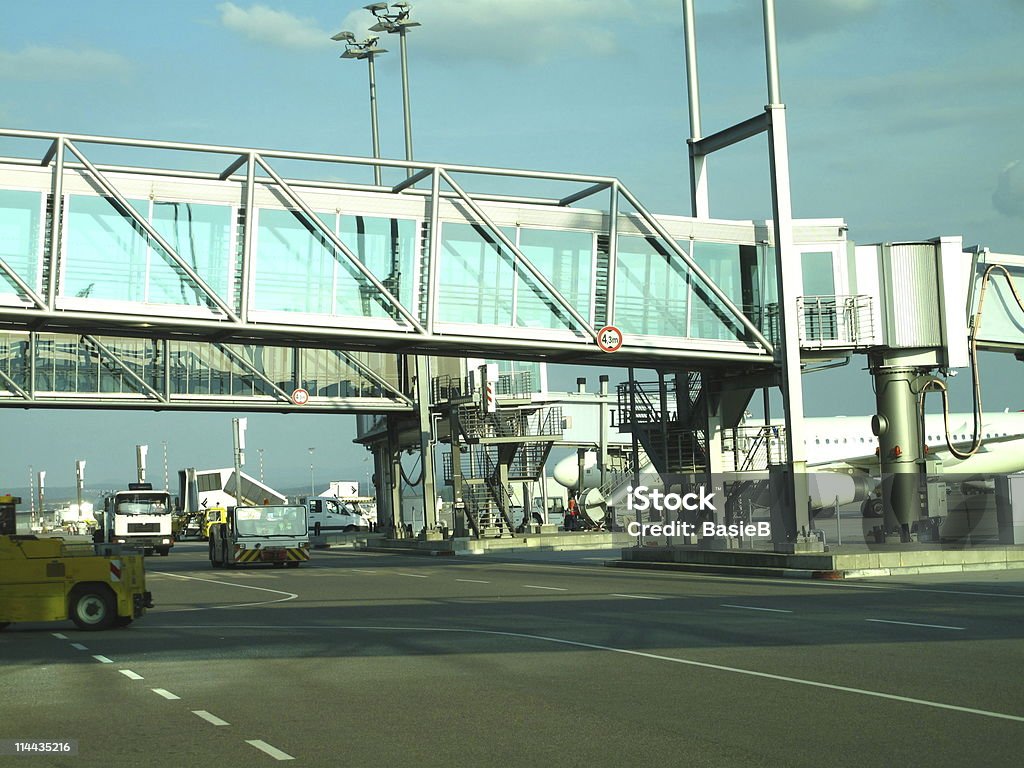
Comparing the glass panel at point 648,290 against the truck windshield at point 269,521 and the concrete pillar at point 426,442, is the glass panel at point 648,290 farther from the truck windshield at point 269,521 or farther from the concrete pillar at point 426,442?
the concrete pillar at point 426,442

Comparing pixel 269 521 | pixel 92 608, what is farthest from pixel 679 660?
pixel 269 521

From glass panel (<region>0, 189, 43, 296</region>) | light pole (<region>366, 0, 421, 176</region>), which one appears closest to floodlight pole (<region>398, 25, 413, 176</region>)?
light pole (<region>366, 0, 421, 176</region>)

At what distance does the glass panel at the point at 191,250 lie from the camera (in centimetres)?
2673

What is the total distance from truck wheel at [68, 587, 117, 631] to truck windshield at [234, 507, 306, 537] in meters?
23.2

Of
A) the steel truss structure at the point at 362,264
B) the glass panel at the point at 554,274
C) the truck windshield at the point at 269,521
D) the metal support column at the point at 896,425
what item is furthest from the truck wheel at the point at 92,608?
the truck windshield at the point at 269,521

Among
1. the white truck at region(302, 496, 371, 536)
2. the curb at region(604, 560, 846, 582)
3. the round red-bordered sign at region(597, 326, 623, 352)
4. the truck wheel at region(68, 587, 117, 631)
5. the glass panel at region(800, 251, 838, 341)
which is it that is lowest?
the curb at region(604, 560, 846, 582)

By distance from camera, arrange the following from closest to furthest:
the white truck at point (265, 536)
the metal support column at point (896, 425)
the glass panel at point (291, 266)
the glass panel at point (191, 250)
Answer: the glass panel at point (191, 250)
the glass panel at point (291, 266)
the metal support column at point (896, 425)
the white truck at point (265, 536)

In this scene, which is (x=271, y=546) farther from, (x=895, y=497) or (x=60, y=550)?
(x=60, y=550)

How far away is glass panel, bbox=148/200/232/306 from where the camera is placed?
2673 cm

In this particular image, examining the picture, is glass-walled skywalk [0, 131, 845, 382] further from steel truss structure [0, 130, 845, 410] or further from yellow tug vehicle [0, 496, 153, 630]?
yellow tug vehicle [0, 496, 153, 630]

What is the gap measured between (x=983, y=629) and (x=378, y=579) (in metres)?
18.9

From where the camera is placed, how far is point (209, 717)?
34.9 feet

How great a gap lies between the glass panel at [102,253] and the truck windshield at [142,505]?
35.3 meters

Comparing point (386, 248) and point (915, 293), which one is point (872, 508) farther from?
point (386, 248)
